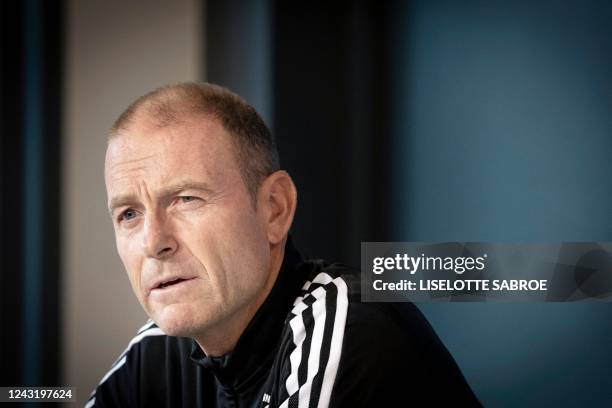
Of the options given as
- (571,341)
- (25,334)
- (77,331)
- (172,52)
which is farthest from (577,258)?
(25,334)

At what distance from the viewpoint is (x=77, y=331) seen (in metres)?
1.78

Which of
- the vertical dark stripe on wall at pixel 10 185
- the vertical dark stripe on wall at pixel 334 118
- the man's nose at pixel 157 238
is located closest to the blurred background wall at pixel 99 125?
the vertical dark stripe on wall at pixel 10 185

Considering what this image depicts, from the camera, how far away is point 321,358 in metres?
1.11

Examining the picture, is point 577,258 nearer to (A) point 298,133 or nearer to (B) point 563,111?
(B) point 563,111

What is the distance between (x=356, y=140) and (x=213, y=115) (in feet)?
1.48

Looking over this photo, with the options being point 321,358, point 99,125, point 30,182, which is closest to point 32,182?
point 30,182

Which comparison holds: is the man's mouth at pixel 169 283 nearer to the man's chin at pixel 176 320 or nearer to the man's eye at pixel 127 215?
the man's chin at pixel 176 320

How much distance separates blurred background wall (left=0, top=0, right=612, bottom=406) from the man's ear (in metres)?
0.29

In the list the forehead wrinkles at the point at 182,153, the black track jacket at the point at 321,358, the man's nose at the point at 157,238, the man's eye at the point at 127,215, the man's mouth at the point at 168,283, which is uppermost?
the forehead wrinkles at the point at 182,153

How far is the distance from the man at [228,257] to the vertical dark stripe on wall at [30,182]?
0.53 meters

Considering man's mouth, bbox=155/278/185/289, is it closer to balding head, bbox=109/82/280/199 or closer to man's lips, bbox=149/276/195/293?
man's lips, bbox=149/276/195/293

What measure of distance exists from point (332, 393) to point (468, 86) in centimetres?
79

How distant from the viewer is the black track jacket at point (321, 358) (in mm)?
1107

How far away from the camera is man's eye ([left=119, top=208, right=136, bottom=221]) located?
1.34 meters
